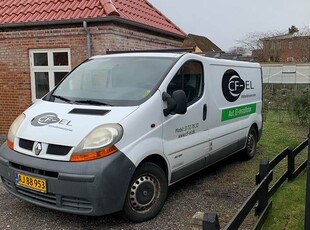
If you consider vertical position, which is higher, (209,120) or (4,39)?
(4,39)

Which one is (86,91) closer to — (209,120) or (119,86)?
(119,86)

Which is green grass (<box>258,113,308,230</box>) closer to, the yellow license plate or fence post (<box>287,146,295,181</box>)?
fence post (<box>287,146,295,181</box>)

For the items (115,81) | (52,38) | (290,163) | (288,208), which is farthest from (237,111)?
(52,38)

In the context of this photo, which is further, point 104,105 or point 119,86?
point 119,86

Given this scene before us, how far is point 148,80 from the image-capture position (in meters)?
4.36

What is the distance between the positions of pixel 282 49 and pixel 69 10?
123 feet

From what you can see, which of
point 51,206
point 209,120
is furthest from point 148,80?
point 51,206

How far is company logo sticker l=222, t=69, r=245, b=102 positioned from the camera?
225 inches

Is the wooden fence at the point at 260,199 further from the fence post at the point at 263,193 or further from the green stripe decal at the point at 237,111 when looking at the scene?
the green stripe decal at the point at 237,111

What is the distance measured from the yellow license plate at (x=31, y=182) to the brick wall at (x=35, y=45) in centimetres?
500

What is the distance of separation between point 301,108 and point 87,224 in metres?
9.55

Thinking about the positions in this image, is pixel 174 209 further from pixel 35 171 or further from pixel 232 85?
pixel 232 85

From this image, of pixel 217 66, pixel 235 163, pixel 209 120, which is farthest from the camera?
pixel 235 163

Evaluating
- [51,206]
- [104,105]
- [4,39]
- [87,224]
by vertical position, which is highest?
[4,39]
